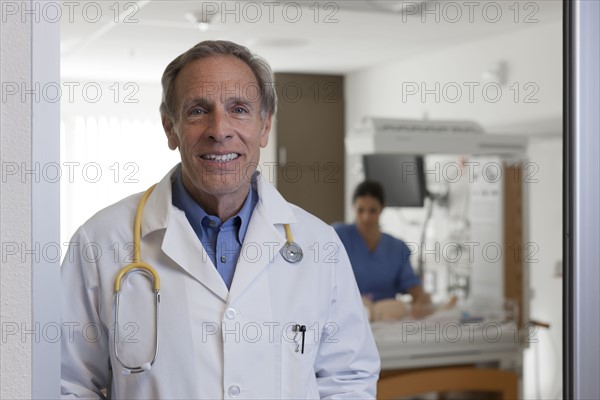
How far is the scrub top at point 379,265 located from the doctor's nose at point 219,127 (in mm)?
1531

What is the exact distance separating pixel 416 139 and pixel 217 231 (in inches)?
61.4

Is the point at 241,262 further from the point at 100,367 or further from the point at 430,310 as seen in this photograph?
the point at 430,310

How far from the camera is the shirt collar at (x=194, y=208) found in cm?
91

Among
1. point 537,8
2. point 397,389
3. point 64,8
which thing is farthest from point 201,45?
point 397,389

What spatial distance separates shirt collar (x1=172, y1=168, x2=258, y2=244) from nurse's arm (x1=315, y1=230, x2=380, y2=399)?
0.11 meters

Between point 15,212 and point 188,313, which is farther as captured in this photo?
point 188,313

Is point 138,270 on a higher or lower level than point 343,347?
higher

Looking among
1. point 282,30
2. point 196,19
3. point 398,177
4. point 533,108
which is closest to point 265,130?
point 196,19

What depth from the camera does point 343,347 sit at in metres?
0.94

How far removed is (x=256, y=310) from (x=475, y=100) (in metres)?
2.20

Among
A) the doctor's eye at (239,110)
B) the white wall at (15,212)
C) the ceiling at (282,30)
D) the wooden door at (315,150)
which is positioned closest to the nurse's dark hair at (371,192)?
the ceiling at (282,30)

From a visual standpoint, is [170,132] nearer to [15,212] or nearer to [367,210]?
[15,212]

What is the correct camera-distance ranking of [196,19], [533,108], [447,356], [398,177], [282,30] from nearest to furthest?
1. [196,19]
2. [447,356]
3. [282,30]
4. [533,108]
5. [398,177]

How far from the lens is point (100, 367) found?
0.85 m
